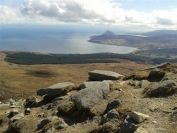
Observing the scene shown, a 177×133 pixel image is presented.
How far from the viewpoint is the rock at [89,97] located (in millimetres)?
16925

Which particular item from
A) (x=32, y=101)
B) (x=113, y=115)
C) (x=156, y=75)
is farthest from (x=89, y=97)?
(x=32, y=101)

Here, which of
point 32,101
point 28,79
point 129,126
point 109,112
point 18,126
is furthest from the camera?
point 28,79

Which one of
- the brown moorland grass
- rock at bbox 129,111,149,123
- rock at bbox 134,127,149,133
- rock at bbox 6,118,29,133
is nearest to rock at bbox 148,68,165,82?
rock at bbox 129,111,149,123

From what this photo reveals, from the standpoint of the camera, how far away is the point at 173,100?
1522 cm

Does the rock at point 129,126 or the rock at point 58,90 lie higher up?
the rock at point 129,126

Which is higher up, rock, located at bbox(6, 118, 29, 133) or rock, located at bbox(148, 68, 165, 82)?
rock, located at bbox(148, 68, 165, 82)

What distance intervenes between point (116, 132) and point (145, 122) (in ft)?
5.46

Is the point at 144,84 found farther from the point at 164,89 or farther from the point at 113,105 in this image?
the point at 113,105

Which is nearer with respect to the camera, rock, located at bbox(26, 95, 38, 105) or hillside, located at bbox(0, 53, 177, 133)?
hillside, located at bbox(0, 53, 177, 133)

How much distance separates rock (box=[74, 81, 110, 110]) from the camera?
16.9m

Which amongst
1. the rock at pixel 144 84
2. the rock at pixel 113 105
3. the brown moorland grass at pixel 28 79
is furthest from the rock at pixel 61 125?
the brown moorland grass at pixel 28 79

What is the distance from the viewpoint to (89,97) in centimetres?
1738

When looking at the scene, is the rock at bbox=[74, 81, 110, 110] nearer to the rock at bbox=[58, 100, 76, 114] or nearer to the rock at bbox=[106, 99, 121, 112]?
the rock at bbox=[58, 100, 76, 114]

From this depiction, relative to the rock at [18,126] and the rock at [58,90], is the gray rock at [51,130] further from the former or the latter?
the rock at [58,90]
